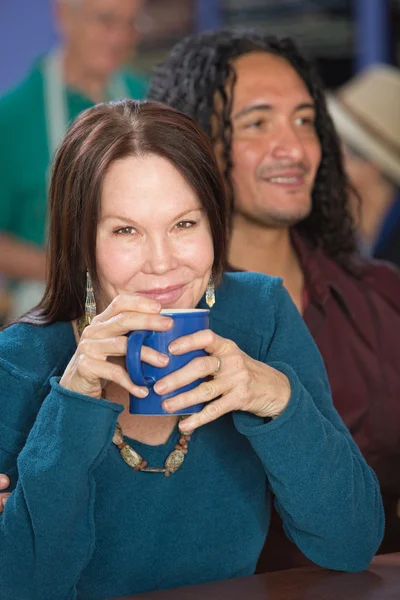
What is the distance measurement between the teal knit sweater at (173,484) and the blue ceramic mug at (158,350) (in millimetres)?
92

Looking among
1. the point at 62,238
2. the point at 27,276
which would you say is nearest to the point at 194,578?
the point at 62,238

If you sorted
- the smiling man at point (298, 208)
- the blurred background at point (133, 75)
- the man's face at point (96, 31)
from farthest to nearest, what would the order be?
the man's face at point (96, 31) → the blurred background at point (133, 75) → the smiling man at point (298, 208)

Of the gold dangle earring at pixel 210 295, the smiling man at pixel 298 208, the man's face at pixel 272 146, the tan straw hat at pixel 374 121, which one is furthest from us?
the tan straw hat at pixel 374 121

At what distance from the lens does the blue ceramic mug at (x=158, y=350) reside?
3.78 ft

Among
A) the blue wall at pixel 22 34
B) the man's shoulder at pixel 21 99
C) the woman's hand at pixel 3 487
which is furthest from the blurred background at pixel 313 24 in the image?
the woman's hand at pixel 3 487

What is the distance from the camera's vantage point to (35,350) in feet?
4.70

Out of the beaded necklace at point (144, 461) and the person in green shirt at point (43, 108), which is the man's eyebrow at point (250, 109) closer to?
the beaded necklace at point (144, 461)

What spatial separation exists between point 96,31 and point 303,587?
2.85m

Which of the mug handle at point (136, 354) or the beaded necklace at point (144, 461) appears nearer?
the mug handle at point (136, 354)

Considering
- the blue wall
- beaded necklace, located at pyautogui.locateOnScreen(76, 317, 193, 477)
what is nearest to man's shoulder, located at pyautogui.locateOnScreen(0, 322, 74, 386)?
beaded necklace, located at pyautogui.locateOnScreen(76, 317, 193, 477)

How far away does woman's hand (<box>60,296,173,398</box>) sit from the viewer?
3.80 ft

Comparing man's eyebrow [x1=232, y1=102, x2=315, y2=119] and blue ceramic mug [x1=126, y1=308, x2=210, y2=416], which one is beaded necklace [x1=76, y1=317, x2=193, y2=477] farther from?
man's eyebrow [x1=232, y1=102, x2=315, y2=119]

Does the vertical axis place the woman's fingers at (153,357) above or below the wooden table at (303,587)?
above

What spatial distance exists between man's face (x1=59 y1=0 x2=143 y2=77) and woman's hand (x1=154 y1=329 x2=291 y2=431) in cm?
260
